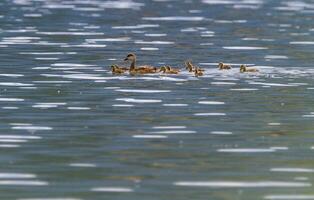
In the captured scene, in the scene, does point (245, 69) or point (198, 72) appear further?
point (245, 69)

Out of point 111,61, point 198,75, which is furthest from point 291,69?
point 111,61

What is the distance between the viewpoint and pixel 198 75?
3731 centimetres

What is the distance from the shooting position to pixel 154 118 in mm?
27641

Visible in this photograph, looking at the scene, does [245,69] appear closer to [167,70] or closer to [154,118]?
[167,70]

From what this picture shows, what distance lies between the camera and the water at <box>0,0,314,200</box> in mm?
20188

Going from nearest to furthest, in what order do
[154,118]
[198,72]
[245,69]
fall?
[154,118] → [198,72] → [245,69]

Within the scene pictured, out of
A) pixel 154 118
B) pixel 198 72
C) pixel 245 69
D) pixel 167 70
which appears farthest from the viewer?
pixel 245 69

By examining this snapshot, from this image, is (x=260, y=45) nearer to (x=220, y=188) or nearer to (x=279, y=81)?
(x=279, y=81)

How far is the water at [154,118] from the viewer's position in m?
20.2

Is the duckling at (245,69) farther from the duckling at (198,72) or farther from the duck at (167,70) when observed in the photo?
the duck at (167,70)

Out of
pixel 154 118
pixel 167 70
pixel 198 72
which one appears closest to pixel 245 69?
pixel 198 72

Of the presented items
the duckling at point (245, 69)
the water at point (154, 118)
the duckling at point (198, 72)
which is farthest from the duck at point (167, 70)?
the duckling at point (245, 69)

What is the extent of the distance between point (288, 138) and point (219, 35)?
31.0 m

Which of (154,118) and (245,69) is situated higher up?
(245,69)
